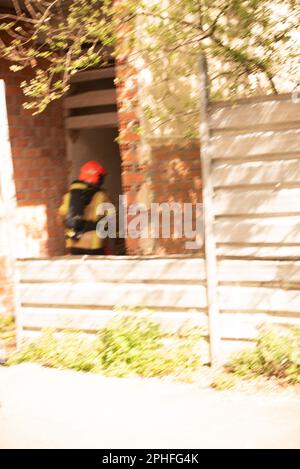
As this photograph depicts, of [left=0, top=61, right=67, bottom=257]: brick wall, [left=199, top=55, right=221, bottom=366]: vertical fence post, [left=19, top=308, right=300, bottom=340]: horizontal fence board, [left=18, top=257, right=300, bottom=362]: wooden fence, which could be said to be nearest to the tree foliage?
[left=199, top=55, right=221, bottom=366]: vertical fence post

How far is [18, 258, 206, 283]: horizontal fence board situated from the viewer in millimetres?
5473

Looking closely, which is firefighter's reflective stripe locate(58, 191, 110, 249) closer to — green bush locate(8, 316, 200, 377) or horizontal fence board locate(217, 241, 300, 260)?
green bush locate(8, 316, 200, 377)

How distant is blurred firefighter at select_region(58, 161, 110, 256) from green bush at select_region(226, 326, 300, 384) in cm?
271

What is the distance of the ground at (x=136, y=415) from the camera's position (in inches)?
160

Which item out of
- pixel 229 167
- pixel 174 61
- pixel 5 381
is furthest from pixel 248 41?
pixel 5 381

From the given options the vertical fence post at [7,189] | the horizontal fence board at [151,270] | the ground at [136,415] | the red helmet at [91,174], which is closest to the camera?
the ground at [136,415]

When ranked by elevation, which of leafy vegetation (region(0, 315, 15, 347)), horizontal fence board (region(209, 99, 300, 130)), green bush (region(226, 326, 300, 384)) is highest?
horizontal fence board (region(209, 99, 300, 130))

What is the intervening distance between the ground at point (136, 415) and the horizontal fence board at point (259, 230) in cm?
117

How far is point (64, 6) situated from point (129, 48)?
84.5 inches

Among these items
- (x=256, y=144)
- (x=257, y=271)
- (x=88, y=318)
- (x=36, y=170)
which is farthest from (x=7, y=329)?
(x=256, y=144)

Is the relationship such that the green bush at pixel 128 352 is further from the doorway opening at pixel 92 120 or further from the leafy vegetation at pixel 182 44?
the doorway opening at pixel 92 120

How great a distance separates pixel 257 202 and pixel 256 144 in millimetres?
451

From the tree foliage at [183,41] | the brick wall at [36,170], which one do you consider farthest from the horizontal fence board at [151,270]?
the brick wall at [36,170]

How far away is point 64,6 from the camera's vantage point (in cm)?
816
